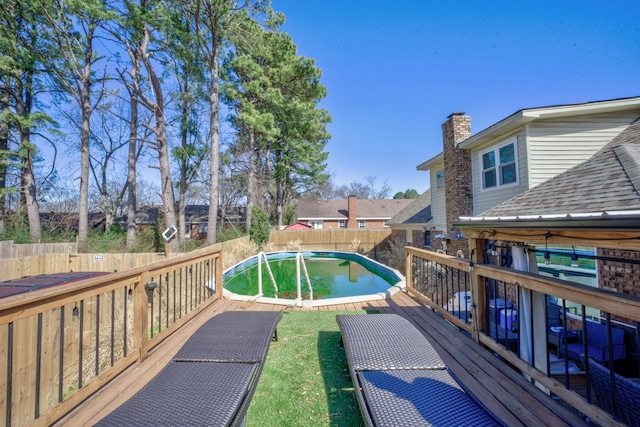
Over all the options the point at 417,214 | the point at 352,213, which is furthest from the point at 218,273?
the point at 352,213

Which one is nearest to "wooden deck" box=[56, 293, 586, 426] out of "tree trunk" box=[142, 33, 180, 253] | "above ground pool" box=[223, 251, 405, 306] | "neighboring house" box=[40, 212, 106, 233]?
"above ground pool" box=[223, 251, 405, 306]

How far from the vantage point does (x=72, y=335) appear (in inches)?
189

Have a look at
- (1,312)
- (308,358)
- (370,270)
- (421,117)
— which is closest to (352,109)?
(421,117)

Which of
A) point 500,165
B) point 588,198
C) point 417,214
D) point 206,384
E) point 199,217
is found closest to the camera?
point 206,384

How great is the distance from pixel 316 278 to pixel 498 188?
25.0ft

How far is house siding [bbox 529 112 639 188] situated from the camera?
670cm

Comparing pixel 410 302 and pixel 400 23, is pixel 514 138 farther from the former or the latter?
pixel 410 302

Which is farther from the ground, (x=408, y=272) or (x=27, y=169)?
(x=27, y=169)

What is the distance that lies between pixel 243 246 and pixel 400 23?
11.9m

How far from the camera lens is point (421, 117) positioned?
1477 centimetres

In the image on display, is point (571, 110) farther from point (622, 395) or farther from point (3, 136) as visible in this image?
point (3, 136)

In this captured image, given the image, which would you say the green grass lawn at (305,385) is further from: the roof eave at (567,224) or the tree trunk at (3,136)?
the tree trunk at (3,136)

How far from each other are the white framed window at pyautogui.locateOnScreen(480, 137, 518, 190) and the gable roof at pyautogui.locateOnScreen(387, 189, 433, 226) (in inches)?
160

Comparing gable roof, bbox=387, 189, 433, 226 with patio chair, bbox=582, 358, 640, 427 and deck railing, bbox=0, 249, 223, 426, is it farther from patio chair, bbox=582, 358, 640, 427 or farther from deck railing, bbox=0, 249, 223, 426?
deck railing, bbox=0, 249, 223, 426
